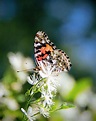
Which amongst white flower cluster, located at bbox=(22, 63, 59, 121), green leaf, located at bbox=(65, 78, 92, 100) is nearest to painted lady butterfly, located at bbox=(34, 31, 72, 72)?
white flower cluster, located at bbox=(22, 63, 59, 121)

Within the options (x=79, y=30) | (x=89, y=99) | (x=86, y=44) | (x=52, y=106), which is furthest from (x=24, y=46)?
(x=52, y=106)

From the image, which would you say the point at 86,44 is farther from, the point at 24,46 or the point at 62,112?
the point at 62,112

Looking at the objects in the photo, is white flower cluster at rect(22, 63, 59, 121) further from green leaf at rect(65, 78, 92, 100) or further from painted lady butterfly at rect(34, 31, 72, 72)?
green leaf at rect(65, 78, 92, 100)

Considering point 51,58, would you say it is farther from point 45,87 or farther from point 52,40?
point 52,40

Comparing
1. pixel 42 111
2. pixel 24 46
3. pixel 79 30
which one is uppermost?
pixel 79 30

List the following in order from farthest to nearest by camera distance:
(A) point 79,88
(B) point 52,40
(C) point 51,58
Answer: (B) point 52,40
(A) point 79,88
(C) point 51,58

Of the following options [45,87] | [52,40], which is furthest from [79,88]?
[52,40]

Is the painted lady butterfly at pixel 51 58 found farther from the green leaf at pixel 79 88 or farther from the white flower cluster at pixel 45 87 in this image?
the green leaf at pixel 79 88

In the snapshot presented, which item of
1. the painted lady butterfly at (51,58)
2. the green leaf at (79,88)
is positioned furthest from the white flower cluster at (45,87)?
the green leaf at (79,88)
